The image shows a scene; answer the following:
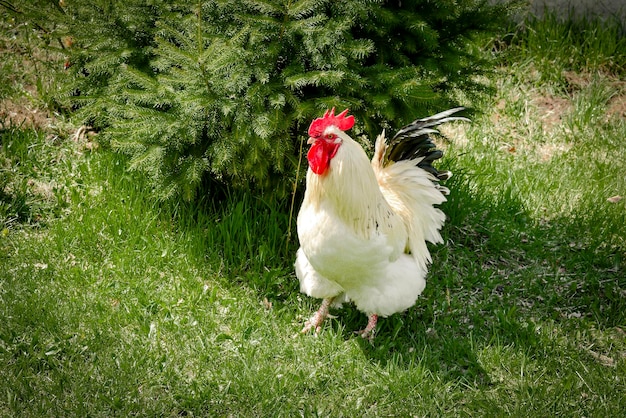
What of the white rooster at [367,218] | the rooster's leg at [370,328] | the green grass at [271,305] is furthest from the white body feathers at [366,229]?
the green grass at [271,305]

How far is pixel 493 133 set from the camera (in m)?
6.29

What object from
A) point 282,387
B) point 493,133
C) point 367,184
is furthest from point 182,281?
point 493,133

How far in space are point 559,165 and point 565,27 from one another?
1.99m

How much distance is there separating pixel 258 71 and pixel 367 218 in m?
1.18

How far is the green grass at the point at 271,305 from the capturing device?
3578 millimetres

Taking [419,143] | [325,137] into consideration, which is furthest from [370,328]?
[325,137]

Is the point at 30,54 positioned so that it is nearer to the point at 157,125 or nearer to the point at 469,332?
the point at 157,125

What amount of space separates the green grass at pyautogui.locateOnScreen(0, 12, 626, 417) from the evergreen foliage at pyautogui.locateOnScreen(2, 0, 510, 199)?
57 centimetres

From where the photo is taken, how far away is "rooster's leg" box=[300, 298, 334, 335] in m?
4.11

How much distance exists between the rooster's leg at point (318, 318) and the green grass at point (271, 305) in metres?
0.06

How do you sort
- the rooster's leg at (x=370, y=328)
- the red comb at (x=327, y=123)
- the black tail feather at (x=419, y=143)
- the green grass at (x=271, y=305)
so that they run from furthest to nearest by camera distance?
the rooster's leg at (x=370, y=328)
the black tail feather at (x=419, y=143)
the green grass at (x=271, y=305)
the red comb at (x=327, y=123)

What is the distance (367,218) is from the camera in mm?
3514

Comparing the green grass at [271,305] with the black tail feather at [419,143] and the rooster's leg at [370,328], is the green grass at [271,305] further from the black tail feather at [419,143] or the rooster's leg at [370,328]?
the black tail feather at [419,143]

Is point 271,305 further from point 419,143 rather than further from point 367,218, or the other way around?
point 419,143
